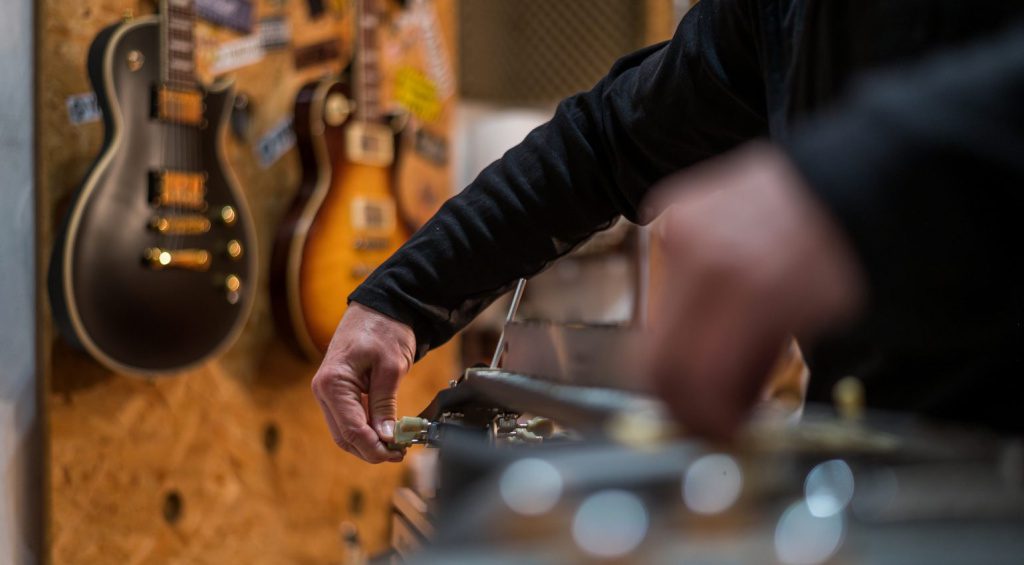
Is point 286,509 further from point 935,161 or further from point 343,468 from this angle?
point 935,161

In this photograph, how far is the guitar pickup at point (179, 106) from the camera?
6.28ft

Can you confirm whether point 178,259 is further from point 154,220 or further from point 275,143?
point 275,143

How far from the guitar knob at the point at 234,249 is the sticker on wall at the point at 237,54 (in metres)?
0.42

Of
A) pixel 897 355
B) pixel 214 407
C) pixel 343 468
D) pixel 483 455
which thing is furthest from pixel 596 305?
pixel 483 455

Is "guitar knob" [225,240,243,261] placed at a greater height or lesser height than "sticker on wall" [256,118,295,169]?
lesser

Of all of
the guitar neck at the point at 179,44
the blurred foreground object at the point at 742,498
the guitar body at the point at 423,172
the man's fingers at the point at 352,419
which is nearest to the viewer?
the blurred foreground object at the point at 742,498

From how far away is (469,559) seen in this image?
37cm

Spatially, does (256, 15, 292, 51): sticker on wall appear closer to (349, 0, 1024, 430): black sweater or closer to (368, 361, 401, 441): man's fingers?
(349, 0, 1024, 430): black sweater

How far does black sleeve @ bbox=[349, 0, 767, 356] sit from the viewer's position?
1.04 meters

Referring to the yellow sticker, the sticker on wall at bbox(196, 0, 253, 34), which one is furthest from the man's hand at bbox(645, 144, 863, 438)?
the yellow sticker

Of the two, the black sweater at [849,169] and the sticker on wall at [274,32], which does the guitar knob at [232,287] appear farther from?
the black sweater at [849,169]

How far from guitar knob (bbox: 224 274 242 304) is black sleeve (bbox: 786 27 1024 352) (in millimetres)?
1814

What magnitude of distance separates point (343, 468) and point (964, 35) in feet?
6.96

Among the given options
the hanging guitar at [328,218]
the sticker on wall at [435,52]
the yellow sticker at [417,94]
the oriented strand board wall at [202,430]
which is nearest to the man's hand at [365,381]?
the oriented strand board wall at [202,430]
